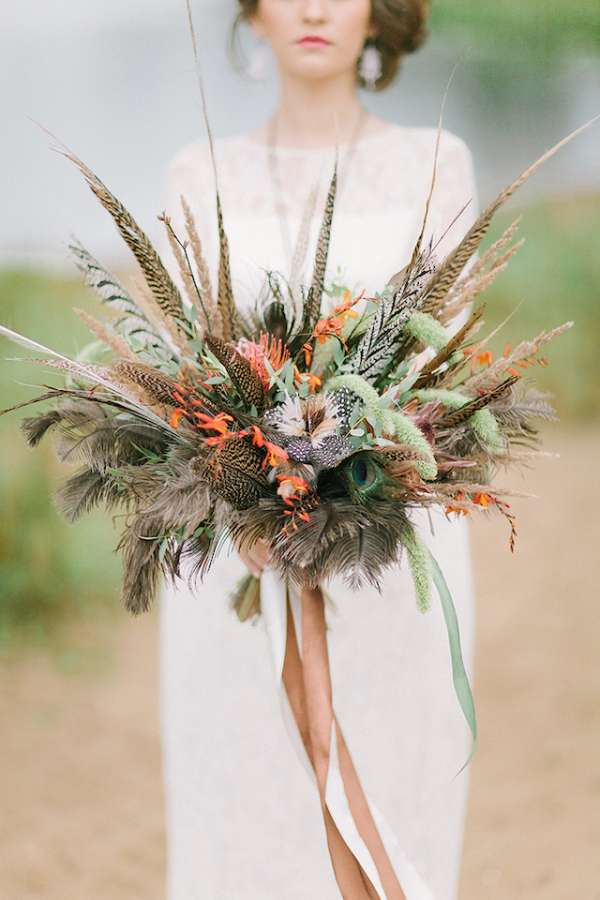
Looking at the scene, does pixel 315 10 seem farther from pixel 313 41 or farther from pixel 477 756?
pixel 477 756

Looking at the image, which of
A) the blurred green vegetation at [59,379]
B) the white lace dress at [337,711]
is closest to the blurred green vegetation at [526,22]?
the blurred green vegetation at [59,379]

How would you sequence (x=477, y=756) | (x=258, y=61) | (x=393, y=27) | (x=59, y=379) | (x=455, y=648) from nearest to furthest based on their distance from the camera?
(x=455, y=648), (x=393, y=27), (x=258, y=61), (x=59, y=379), (x=477, y=756)

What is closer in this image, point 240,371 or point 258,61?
point 240,371

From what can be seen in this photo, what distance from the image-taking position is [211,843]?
1.95 metres

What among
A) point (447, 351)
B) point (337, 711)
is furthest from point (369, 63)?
point (337, 711)

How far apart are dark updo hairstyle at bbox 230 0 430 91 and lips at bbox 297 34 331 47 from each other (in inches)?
4.8

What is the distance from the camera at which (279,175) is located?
2076mm

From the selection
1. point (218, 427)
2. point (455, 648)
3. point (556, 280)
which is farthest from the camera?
point (556, 280)

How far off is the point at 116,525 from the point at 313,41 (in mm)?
1325

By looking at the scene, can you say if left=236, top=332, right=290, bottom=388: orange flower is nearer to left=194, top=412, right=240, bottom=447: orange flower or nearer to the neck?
left=194, top=412, right=240, bottom=447: orange flower

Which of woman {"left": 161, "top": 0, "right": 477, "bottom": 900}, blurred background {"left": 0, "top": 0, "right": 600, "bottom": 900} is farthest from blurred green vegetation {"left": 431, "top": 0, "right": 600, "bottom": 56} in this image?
woman {"left": 161, "top": 0, "right": 477, "bottom": 900}

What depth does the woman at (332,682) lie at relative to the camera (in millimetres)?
1934

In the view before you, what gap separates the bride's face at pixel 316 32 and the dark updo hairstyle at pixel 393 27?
3 centimetres

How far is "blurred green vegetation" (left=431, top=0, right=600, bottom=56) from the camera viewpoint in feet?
28.5
